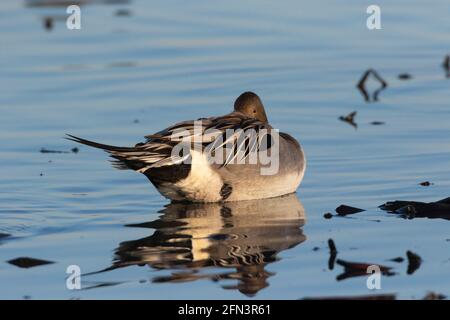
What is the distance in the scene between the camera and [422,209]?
28.0ft

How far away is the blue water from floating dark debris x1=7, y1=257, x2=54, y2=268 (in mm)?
67

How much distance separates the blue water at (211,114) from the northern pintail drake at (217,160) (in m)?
0.21

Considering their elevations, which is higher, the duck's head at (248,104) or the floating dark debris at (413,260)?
the duck's head at (248,104)

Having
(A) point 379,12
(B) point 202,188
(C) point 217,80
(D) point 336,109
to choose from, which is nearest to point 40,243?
(B) point 202,188

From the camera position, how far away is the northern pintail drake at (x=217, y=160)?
8922 millimetres

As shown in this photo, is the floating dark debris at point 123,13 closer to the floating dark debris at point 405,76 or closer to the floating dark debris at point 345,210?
the floating dark debris at point 405,76

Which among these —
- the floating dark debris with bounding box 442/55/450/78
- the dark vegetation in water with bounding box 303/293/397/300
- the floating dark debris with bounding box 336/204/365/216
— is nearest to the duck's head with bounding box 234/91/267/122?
the floating dark debris with bounding box 336/204/365/216

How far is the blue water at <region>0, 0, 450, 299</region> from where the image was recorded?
7.27m

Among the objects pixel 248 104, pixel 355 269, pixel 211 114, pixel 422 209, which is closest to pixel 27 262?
pixel 355 269

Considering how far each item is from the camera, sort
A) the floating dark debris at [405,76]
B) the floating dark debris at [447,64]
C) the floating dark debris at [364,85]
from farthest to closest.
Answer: the floating dark debris at [447,64] → the floating dark debris at [405,76] → the floating dark debris at [364,85]

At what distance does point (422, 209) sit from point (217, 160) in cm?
161

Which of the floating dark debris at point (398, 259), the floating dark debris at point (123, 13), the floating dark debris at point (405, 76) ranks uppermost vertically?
the floating dark debris at point (123, 13)

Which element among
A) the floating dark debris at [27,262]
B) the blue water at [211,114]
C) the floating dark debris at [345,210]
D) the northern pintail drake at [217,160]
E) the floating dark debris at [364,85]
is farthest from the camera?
the floating dark debris at [364,85]

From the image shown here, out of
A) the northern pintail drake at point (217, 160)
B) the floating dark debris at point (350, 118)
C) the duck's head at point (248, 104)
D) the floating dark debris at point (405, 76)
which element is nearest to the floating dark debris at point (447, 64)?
the floating dark debris at point (405, 76)
